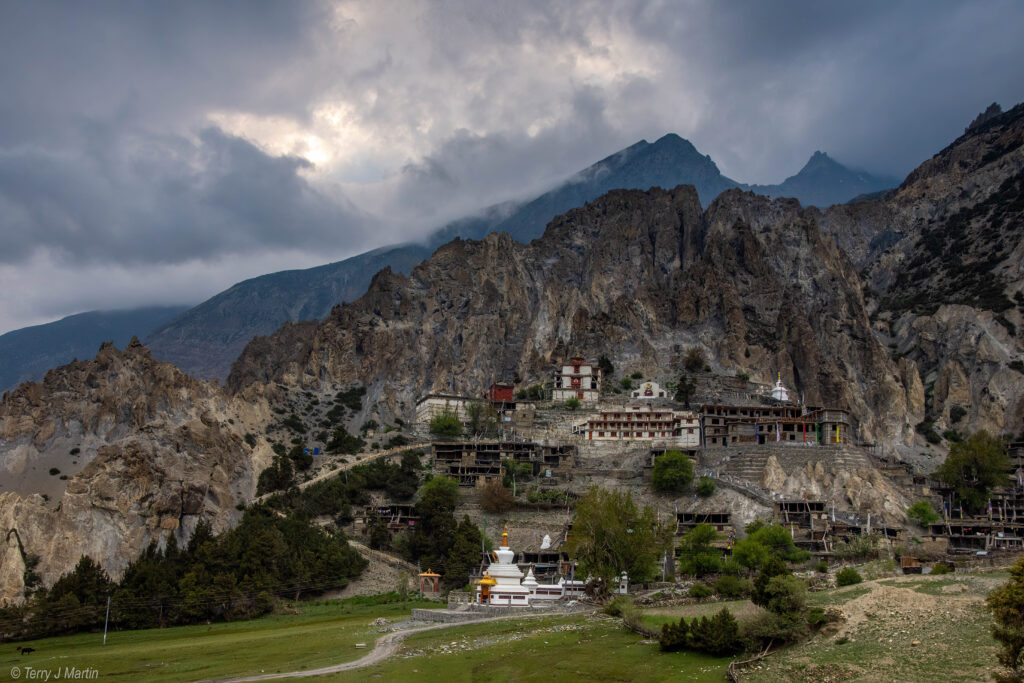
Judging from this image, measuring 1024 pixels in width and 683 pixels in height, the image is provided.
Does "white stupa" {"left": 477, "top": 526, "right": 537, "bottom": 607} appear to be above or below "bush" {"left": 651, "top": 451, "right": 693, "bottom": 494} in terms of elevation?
below

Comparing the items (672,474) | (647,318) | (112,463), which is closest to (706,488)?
(672,474)

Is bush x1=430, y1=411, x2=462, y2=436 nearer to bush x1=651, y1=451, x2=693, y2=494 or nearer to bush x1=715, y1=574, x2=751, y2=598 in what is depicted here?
bush x1=651, y1=451, x2=693, y2=494

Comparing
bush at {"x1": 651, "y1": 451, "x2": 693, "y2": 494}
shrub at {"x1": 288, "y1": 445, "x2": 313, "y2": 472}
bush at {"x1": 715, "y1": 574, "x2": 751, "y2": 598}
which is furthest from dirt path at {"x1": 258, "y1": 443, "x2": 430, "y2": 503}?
bush at {"x1": 715, "y1": 574, "x2": 751, "y2": 598}

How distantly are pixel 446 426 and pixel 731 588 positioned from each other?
6597 centimetres

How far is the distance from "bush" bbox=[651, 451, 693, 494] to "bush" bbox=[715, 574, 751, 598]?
32751mm

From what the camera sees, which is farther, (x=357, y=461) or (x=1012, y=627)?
(x=357, y=461)

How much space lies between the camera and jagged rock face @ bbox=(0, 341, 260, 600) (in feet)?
254

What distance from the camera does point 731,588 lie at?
173 feet

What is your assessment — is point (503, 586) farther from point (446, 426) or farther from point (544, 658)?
point (446, 426)

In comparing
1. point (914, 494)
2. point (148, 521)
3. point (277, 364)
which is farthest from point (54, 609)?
point (277, 364)

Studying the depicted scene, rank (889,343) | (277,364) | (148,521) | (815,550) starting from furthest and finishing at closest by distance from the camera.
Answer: (277,364) → (889,343) → (148,521) → (815,550)

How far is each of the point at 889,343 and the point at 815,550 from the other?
364 ft

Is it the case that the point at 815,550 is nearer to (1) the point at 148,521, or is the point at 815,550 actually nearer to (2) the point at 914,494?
(2) the point at 914,494

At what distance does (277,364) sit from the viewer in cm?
19862
